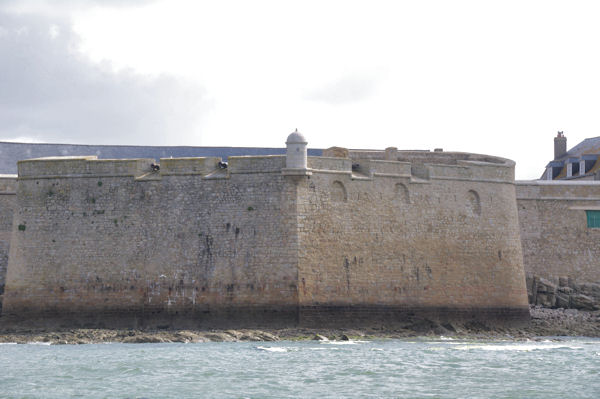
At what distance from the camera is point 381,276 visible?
117ft

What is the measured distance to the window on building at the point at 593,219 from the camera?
150ft

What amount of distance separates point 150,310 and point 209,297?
217 cm

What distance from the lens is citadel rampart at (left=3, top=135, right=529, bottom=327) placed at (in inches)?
1342

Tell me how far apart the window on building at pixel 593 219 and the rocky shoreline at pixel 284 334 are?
821cm

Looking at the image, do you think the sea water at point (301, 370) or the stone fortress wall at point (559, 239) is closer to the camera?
the sea water at point (301, 370)

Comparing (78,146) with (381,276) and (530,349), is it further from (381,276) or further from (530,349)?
(530,349)

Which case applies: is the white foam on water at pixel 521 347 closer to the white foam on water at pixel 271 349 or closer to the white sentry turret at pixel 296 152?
the white foam on water at pixel 271 349

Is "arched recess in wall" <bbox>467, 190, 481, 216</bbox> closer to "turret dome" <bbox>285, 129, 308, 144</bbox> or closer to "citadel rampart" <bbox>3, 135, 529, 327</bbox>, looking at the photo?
"citadel rampart" <bbox>3, 135, 529, 327</bbox>

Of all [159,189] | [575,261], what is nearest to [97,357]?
[159,189]

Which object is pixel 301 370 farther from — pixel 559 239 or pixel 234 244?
pixel 559 239

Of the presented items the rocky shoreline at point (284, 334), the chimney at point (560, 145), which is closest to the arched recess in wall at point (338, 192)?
the rocky shoreline at point (284, 334)

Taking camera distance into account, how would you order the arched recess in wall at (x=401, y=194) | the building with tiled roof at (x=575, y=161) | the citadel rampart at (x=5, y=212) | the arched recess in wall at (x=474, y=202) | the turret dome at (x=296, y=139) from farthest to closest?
the building with tiled roof at (x=575, y=161)
the citadel rampart at (x=5, y=212)
the arched recess in wall at (x=474, y=202)
the arched recess in wall at (x=401, y=194)
the turret dome at (x=296, y=139)

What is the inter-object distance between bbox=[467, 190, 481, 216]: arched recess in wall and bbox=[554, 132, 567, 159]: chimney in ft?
71.2

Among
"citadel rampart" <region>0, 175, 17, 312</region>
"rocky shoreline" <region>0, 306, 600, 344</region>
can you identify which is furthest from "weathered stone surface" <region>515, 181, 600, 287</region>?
"citadel rampart" <region>0, 175, 17, 312</region>
